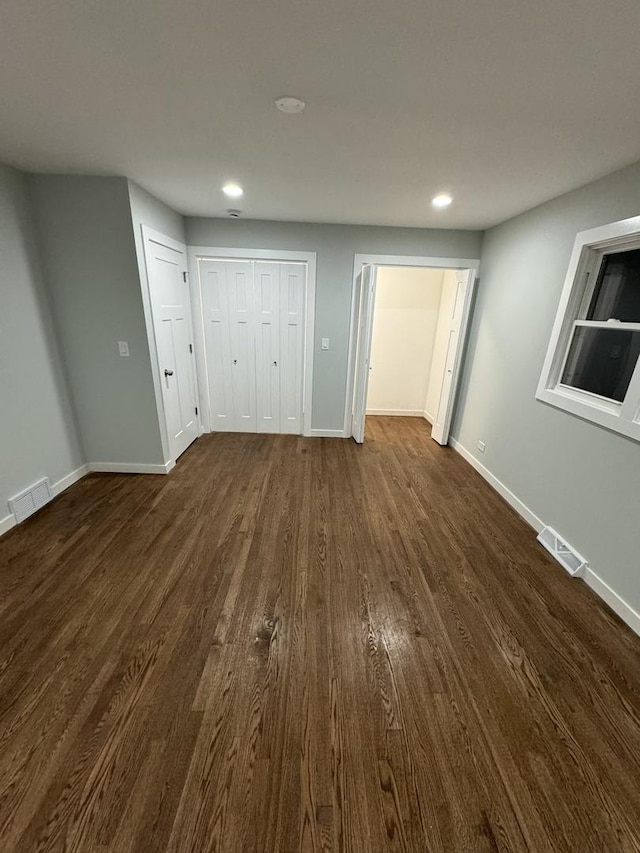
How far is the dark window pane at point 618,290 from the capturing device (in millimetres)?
2014

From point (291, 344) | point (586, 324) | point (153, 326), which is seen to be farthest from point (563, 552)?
point (153, 326)

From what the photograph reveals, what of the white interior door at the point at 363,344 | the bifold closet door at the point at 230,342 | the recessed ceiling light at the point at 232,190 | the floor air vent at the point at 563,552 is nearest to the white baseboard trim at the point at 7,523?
the bifold closet door at the point at 230,342

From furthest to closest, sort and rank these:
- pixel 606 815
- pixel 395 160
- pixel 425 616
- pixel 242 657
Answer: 1. pixel 395 160
2. pixel 425 616
3. pixel 242 657
4. pixel 606 815

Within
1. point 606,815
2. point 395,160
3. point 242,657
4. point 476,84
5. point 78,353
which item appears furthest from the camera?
point 78,353

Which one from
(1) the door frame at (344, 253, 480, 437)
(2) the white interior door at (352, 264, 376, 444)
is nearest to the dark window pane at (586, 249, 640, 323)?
(1) the door frame at (344, 253, 480, 437)

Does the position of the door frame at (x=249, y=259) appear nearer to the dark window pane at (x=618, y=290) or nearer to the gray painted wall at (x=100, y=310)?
the gray painted wall at (x=100, y=310)

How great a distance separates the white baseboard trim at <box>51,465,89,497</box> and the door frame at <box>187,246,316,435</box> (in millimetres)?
1395

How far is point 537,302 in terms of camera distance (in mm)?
2631

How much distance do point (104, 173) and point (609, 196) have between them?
337cm

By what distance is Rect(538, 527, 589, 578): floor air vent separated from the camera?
2.06 m

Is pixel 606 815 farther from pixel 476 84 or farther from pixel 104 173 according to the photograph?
pixel 104 173

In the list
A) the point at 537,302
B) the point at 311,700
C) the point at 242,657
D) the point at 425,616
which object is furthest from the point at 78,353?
the point at 537,302

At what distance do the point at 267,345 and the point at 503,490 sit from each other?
294 cm

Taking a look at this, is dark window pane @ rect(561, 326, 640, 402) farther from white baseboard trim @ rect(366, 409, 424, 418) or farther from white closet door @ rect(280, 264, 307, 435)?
white baseboard trim @ rect(366, 409, 424, 418)
